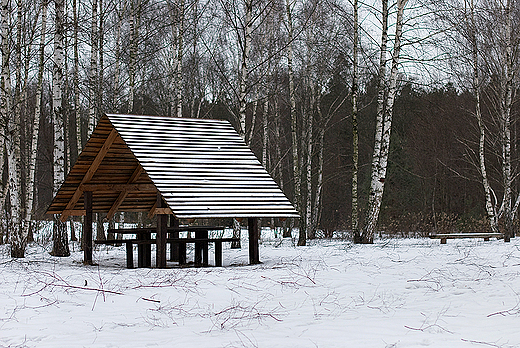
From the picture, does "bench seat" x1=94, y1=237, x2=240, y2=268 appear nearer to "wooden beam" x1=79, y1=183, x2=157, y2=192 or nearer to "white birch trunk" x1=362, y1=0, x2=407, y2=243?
"wooden beam" x1=79, y1=183, x2=157, y2=192

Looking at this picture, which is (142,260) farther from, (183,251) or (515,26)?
(515,26)

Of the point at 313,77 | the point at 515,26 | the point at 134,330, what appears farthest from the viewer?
the point at 313,77

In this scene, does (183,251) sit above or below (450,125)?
below

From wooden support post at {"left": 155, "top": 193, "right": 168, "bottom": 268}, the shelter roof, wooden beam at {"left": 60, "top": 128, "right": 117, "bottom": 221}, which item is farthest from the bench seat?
wooden beam at {"left": 60, "top": 128, "right": 117, "bottom": 221}

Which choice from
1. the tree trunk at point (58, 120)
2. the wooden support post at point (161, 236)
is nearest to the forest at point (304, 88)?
the tree trunk at point (58, 120)

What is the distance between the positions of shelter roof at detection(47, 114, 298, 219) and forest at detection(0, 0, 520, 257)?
1274 mm

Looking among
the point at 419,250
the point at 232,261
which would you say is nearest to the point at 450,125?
the point at 419,250

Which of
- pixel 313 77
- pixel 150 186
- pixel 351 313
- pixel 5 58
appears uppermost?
pixel 313 77

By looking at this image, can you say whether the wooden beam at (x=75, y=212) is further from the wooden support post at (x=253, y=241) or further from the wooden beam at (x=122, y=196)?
the wooden support post at (x=253, y=241)

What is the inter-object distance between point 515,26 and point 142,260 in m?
15.5

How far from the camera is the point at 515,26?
66.4ft

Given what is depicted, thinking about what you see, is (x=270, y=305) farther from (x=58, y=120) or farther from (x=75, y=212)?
(x=58, y=120)

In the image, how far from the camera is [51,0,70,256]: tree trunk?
12906 millimetres

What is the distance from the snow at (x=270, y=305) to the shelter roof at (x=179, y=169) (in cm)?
120
